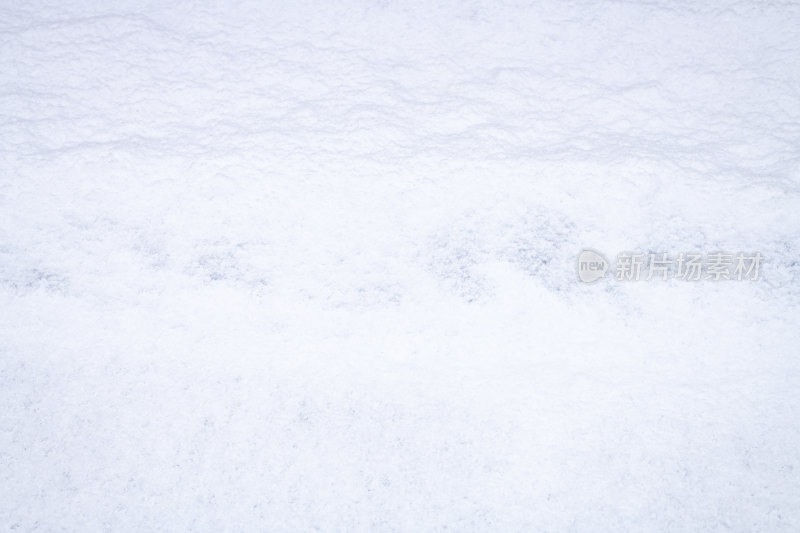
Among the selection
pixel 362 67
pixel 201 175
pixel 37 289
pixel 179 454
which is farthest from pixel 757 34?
pixel 37 289

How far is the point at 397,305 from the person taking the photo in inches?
84.4

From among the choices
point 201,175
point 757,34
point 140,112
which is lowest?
point 201,175

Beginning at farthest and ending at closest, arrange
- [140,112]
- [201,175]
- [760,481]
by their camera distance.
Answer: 1. [140,112]
2. [201,175]
3. [760,481]

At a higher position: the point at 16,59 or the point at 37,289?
the point at 16,59

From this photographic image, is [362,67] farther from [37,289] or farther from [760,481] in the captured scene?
[760,481]

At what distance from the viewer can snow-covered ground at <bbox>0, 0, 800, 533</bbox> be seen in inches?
75.7

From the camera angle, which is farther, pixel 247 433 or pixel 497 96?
pixel 497 96

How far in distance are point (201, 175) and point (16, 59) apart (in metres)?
1.20

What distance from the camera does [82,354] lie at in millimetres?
2115

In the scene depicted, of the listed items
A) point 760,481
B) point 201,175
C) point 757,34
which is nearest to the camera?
point 760,481

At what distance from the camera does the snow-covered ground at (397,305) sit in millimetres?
1923

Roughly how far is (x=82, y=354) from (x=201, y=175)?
2.62ft

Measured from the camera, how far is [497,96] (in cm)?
258

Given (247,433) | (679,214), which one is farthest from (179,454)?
(679,214)
